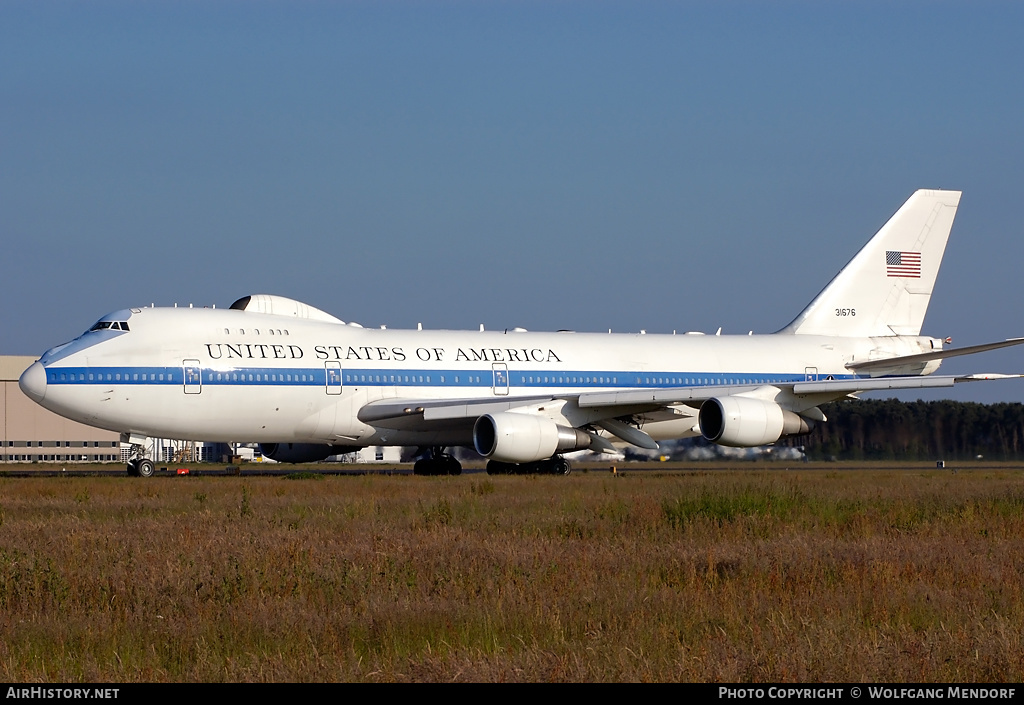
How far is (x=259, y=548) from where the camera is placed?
13.2 metres

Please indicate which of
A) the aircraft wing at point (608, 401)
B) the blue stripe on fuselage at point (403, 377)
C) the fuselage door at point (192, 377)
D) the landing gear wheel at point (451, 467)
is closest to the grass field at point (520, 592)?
the blue stripe on fuselage at point (403, 377)

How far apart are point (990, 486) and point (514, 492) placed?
9.49m

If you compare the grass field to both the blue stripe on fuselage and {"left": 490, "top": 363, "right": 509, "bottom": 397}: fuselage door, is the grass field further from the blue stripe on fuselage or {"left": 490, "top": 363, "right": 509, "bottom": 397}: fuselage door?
{"left": 490, "top": 363, "right": 509, "bottom": 397}: fuselage door

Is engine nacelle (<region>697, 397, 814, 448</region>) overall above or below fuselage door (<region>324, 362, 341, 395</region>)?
below

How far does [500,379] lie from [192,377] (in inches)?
331

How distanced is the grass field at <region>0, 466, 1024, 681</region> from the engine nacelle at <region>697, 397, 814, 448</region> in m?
11.6

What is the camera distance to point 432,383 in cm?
3291

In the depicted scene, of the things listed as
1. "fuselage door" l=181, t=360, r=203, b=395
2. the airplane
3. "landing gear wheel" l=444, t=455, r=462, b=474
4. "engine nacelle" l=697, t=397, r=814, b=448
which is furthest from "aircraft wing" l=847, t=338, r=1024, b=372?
"fuselage door" l=181, t=360, r=203, b=395

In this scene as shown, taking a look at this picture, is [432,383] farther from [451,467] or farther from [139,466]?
[139,466]

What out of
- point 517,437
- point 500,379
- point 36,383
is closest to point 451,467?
point 500,379

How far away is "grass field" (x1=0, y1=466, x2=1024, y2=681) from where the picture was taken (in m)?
7.87
